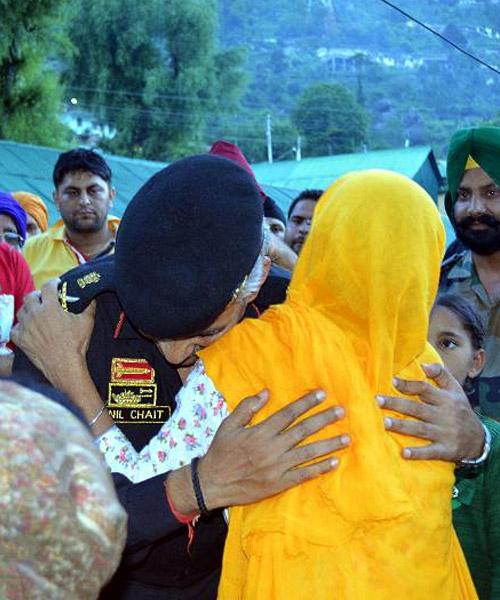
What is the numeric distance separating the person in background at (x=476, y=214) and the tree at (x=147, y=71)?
4082 centimetres

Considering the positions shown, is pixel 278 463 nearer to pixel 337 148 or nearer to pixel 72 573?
pixel 72 573

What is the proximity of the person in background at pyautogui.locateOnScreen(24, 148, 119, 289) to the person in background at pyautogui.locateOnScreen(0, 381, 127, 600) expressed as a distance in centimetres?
483

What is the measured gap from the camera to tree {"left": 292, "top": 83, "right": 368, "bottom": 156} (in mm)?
69375

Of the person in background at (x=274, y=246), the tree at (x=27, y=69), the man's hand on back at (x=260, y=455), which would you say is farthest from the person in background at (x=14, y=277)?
the tree at (x=27, y=69)

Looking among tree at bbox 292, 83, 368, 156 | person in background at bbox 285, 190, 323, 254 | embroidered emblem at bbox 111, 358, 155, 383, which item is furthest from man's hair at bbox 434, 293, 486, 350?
tree at bbox 292, 83, 368, 156

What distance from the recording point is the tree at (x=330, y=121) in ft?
228

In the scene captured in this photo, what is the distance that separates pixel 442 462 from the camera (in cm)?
194

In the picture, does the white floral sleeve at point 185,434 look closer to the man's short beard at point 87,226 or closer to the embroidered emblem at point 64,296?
→ the embroidered emblem at point 64,296

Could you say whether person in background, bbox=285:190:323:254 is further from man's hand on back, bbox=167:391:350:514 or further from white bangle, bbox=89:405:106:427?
man's hand on back, bbox=167:391:350:514

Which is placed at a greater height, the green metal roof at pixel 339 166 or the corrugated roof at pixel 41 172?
the corrugated roof at pixel 41 172

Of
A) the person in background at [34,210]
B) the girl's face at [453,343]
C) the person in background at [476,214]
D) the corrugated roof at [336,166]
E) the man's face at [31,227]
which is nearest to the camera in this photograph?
the girl's face at [453,343]

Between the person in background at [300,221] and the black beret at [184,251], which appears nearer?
the black beret at [184,251]

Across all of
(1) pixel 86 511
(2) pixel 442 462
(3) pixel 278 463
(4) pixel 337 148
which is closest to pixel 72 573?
(1) pixel 86 511

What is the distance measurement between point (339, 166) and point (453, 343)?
90.9 ft
